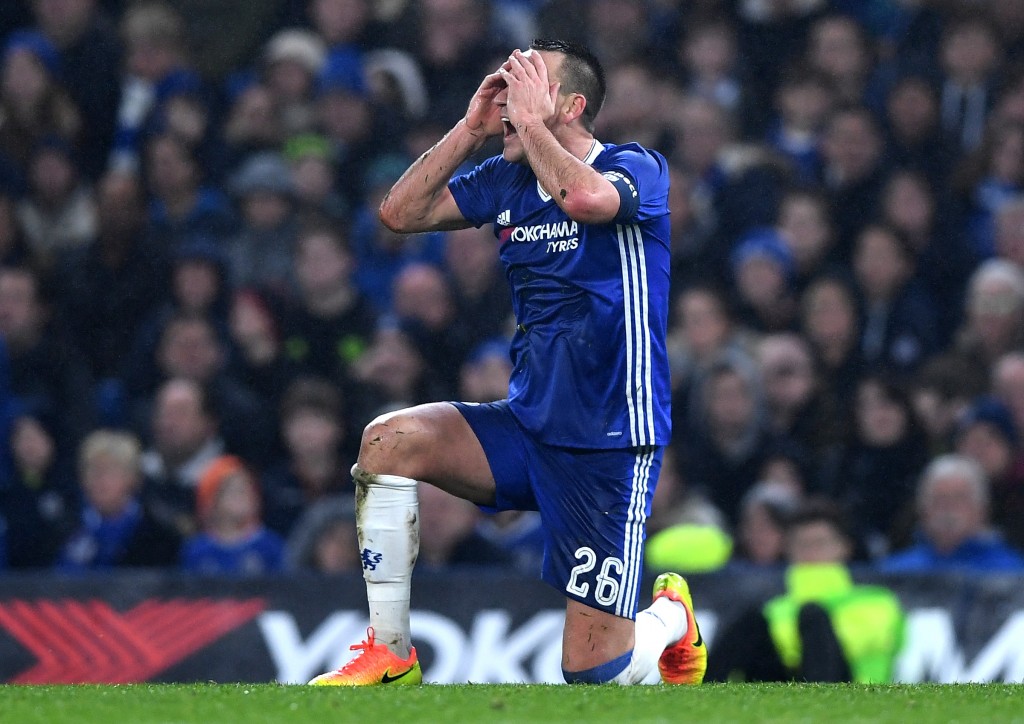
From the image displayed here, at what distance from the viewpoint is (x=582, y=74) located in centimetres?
521

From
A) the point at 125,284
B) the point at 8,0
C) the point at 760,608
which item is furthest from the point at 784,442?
the point at 8,0

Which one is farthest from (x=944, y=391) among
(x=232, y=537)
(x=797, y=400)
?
(x=232, y=537)

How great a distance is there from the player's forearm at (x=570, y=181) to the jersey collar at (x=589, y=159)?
0.18 metres

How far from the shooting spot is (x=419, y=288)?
29.4 feet

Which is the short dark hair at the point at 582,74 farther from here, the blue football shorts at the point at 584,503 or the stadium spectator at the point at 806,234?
the stadium spectator at the point at 806,234

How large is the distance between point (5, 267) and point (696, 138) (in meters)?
4.17

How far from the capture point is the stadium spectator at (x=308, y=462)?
842 cm

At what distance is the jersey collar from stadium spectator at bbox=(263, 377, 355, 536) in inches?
141

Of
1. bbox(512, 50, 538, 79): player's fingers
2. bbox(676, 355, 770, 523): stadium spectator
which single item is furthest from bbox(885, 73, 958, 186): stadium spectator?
bbox(512, 50, 538, 79): player's fingers

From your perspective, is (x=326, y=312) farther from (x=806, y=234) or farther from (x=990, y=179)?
(x=990, y=179)

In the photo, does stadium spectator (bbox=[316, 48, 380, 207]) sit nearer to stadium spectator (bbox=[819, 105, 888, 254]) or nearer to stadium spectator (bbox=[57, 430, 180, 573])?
stadium spectator (bbox=[57, 430, 180, 573])

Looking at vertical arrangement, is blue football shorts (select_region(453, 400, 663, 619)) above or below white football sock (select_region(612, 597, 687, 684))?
above

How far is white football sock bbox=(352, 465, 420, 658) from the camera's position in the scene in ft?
16.5

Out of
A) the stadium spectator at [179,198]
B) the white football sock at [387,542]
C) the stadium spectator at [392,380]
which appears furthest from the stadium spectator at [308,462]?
the white football sock at [387,542]
